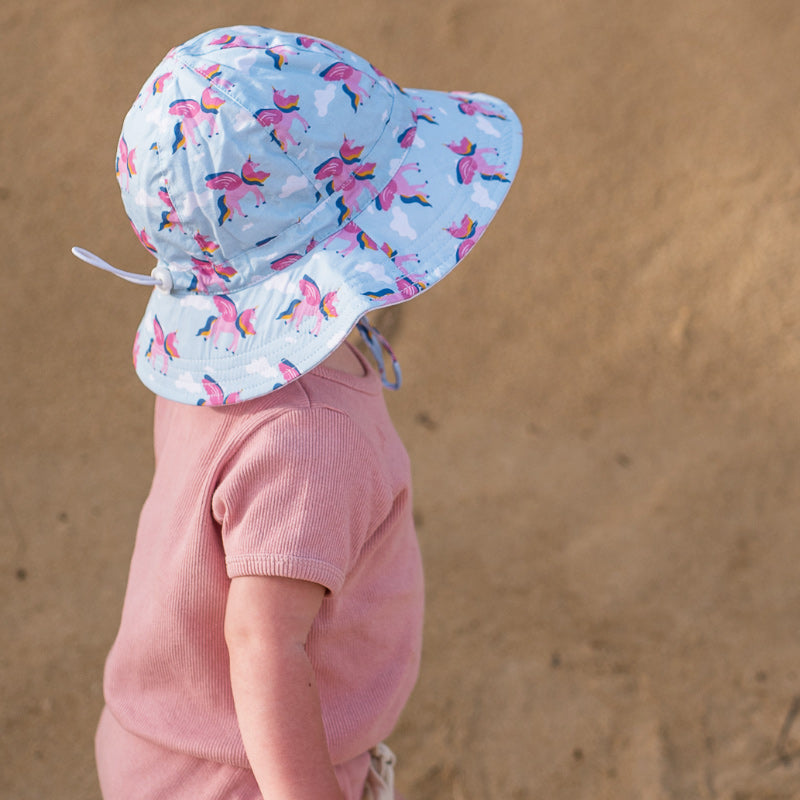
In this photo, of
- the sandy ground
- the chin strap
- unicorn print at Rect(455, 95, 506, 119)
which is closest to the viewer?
unicorn print at Rect(455, 95, 506, 119)

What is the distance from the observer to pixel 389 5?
2.46 meters

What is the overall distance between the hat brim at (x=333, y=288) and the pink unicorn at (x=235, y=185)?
0.24 feet

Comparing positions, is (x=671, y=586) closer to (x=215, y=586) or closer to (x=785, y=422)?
(x=785, y=422)

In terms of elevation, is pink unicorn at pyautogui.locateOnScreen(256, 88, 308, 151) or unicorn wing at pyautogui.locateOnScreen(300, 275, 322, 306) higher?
pink unicorn at pyautogui.locateOnScreen(256, 88, 308, 151)

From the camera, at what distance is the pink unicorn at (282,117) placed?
0.80 metres

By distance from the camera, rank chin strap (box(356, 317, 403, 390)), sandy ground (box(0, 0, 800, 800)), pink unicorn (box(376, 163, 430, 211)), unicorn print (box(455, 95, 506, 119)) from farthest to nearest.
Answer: sandy ground (box(0, 0, 800, 800)) → chin strap (box(356, 317, 403, 390)) → unicorn print (box(455, 95, 506, 119)) → pink unicorn (box(376, 163, 430, 211))

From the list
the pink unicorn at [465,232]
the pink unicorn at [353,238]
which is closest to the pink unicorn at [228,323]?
the pink unicorn at [353,238]

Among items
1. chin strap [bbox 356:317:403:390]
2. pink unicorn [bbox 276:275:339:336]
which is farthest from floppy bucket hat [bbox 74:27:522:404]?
chin strap [bbox 356:317:403:390]

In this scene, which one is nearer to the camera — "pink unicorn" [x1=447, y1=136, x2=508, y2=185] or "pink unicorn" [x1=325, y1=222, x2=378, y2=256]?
"pink unicorn" [x1=325, y1=222, x2=378, y2=256]

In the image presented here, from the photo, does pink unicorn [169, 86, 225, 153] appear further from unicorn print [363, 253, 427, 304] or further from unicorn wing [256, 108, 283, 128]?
unicorn print [363, 253, 427, 304]

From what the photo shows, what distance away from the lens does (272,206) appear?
0.82 metres

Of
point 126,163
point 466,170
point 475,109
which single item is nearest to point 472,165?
point 466,170

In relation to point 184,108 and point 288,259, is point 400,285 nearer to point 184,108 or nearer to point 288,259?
point 288,259

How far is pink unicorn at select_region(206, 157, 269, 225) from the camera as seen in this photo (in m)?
0.80
